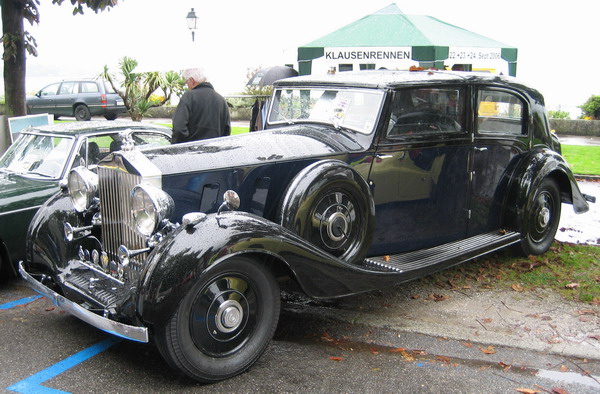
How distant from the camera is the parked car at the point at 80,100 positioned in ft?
63.5

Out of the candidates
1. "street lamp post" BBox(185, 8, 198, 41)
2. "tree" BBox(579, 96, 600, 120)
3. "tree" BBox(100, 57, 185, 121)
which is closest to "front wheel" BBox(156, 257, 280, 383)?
"tree" BBox(100, 57, 185, 121)

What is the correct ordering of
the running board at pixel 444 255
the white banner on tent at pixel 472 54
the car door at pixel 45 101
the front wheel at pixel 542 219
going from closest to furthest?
the running board at pixel 444 255, the front wheel at pixel 542 219, the white banner on tent at pixel 472 54, the car door at pixel 45 101

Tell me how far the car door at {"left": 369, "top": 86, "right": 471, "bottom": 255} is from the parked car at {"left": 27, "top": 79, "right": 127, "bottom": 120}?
16.5 m

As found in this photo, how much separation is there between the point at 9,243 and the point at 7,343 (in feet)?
4.06

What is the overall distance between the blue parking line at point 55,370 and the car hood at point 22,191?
69.6 inches

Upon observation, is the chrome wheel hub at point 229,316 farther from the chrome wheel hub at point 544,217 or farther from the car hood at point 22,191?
the chrome wheel hub at point 544,217

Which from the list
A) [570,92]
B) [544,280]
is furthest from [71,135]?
[570,92]

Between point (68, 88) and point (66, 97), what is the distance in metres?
0.34

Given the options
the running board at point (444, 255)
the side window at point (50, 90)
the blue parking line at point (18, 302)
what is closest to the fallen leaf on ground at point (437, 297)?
the running board at point (444, 255)

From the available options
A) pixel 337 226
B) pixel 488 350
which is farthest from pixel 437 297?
pixel 337 226

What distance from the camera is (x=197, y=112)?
234 inches

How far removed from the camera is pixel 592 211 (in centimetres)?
809

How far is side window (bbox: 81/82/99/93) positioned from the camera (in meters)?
19.5

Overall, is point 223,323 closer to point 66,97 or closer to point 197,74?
point 197,74
